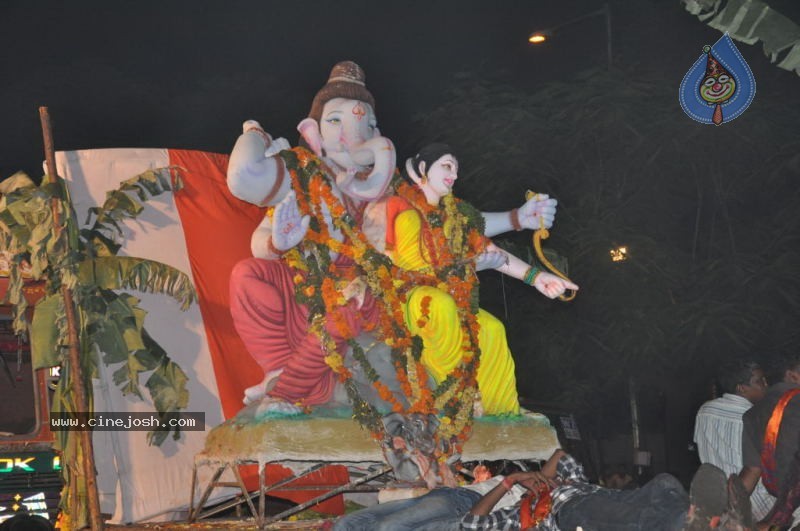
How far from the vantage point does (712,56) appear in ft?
32.4

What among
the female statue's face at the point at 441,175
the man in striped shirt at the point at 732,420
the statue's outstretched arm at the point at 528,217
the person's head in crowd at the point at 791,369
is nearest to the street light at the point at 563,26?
the statue's outstretched arm at the point at 528,217

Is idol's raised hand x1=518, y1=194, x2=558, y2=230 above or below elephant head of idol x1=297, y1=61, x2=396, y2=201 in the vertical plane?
below

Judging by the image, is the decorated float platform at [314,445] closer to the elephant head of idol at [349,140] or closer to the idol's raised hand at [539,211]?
the idol's raised hand at [539,211]

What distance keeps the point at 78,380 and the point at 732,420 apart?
4.30m

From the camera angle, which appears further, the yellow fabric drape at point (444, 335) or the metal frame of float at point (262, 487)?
the yellow fabric drape at point (444, 335)

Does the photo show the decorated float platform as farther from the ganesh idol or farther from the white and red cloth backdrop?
the white and red cloth backdrop

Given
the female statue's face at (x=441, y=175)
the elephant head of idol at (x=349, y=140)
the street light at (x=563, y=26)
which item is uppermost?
the street light at (x=563, y=26)

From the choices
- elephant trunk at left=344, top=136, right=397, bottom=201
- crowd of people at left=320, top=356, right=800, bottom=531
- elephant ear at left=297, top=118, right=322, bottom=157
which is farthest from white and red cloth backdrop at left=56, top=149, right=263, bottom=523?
crowd of people at left=320, top=356, right=800, bottom=531

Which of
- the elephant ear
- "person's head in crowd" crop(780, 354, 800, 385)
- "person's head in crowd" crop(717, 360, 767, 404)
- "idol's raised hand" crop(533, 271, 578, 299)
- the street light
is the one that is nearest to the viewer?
"person's head in crowd" crop(780, 354, 800, 385)

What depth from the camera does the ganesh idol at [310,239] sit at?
7.11 m

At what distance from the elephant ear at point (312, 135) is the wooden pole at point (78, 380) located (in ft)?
5.63

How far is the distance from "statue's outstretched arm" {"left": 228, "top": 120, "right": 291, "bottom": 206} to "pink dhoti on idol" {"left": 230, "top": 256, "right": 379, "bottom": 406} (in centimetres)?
51

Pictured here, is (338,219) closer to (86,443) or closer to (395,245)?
(395,245)

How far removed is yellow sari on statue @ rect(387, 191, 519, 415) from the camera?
7164mm
